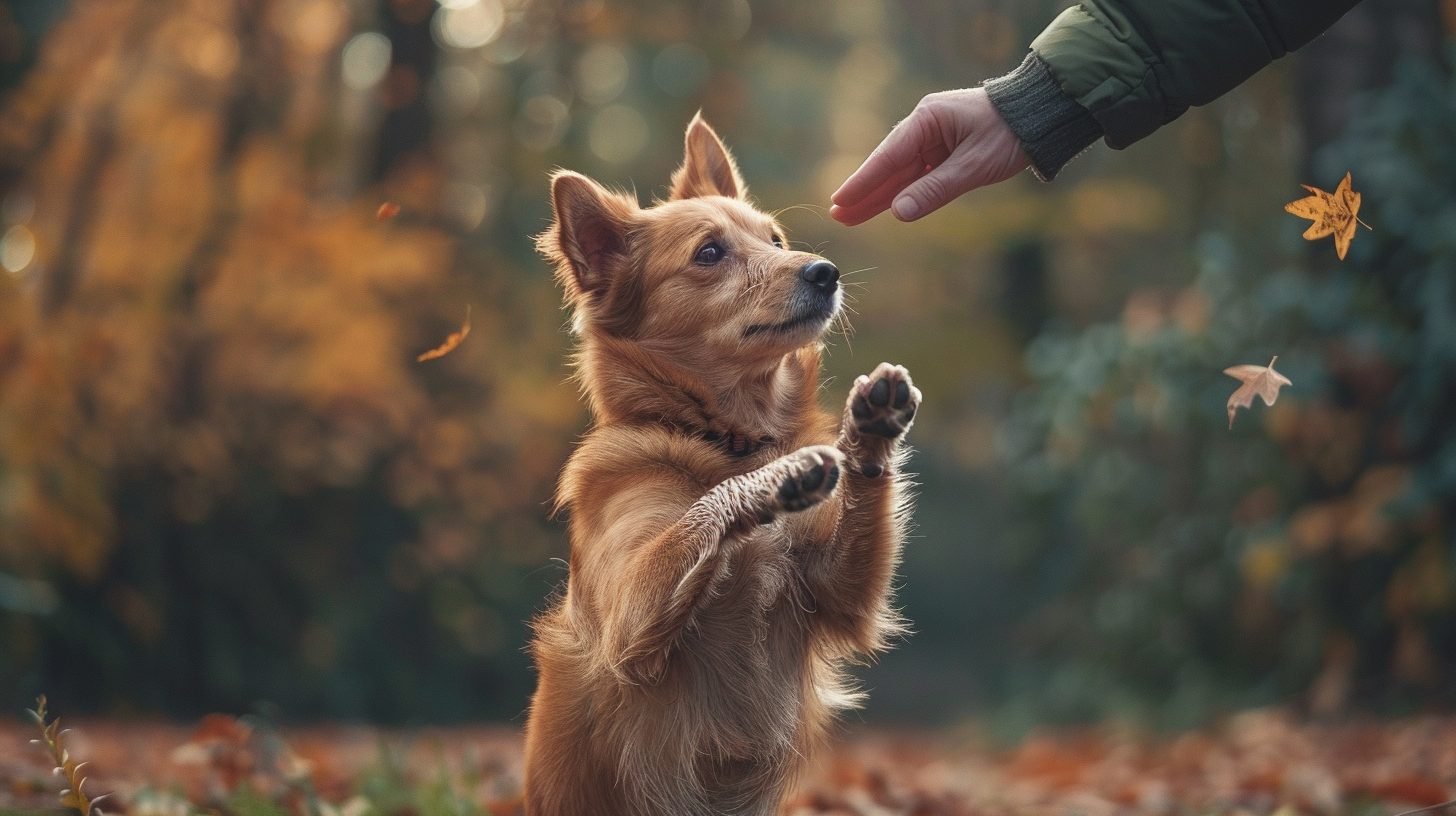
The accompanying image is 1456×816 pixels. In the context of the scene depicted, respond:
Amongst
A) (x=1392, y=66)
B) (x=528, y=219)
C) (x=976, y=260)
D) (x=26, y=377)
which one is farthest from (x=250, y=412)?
(x=976, y=260)

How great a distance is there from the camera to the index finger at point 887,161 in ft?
10.6

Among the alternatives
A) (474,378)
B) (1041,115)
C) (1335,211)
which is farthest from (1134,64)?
(474,378)

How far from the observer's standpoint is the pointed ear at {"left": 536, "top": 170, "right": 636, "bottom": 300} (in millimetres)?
3773

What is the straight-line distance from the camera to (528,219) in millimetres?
12352

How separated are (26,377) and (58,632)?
175cm

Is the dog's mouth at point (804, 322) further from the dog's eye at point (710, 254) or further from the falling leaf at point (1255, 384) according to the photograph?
the falling leaf at point (1255, 384)

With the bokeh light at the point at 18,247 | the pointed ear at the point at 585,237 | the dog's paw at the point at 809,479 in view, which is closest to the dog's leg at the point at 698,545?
the dog's paw at the point at 809,479

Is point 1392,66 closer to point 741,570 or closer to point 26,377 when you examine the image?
point 741,570

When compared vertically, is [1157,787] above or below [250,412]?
below

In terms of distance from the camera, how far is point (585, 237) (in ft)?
12.7

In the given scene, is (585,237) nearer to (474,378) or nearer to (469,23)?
(474,378)

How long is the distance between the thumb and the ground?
197 centimetres

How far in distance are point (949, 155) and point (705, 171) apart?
1067mm

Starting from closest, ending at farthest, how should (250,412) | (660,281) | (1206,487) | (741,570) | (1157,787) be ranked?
(741,570), (660,281), (1157,787), (1206,487), (250,412)
